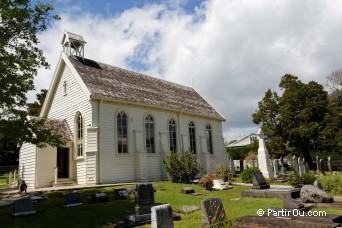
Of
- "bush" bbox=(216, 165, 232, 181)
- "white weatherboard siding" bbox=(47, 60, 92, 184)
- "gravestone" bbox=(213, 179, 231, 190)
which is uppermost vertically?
"white weatherboard siding" bbox=(47, 60, 92, 184)

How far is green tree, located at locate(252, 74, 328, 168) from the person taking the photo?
120 feet

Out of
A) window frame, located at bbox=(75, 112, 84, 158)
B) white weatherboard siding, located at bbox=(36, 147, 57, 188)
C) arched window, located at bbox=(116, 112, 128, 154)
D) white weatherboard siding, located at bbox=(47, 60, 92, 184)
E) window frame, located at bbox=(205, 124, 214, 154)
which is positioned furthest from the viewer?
window frame, located at bbox=(205, 124, 214, 154)

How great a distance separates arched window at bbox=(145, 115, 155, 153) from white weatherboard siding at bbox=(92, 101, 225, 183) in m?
0.34

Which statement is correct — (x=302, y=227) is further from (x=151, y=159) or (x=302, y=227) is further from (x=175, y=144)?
(x=175, y=144)

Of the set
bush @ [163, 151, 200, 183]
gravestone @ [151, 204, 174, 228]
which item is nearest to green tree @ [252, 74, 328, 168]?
bush @ [163, 151, 200, 183]

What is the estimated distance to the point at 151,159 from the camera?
23859 millimetres

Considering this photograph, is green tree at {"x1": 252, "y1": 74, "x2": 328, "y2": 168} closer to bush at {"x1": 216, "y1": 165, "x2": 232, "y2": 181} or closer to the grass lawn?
bush at {"x1": 216, "y1": 165, "x2": 232, "y2": 181}

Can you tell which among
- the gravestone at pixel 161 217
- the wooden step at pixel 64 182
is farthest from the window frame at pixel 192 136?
the gravestone at pixel 161 217

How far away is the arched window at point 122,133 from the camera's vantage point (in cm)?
2195

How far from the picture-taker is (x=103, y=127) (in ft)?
68.6

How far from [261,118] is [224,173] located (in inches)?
813

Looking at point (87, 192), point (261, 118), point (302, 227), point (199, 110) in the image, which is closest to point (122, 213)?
point (87, 192)

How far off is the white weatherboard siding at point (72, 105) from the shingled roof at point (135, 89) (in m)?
1.01

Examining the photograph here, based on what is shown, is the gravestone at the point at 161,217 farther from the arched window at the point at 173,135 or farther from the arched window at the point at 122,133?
the arched window at the point at 173,135
